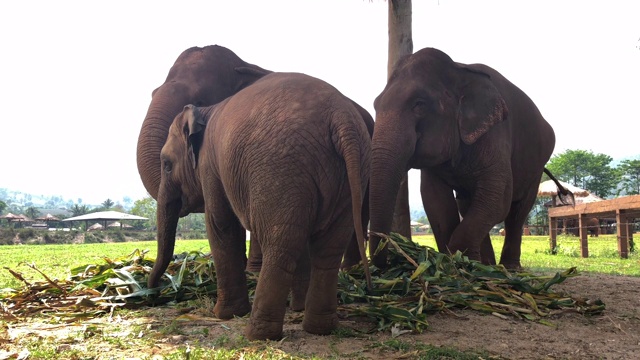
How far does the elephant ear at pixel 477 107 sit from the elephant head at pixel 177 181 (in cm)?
304

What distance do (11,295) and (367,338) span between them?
3551mm

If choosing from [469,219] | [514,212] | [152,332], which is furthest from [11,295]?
[514,212]

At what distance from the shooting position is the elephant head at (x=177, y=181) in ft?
14.7

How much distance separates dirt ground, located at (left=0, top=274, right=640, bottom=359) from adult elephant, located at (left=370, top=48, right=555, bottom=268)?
1546mm

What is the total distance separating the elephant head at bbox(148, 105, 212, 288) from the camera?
448cm

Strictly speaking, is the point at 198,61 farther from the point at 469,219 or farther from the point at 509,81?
the point at 509,81

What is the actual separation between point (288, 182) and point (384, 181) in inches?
84.9

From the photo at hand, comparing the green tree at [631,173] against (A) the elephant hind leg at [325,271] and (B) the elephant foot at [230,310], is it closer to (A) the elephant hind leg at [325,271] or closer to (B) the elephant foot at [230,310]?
(B) the elephant foot at [230,310]

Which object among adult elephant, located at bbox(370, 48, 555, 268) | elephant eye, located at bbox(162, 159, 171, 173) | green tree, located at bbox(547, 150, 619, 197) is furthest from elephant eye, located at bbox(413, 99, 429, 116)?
green tree, located at bbox(547, 150, 619, 197)

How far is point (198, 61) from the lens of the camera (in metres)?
5.96

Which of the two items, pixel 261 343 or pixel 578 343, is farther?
pixel 578 343

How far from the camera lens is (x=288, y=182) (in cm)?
348

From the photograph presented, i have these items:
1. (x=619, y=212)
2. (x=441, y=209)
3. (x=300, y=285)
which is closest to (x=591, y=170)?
(x=619, y=212)

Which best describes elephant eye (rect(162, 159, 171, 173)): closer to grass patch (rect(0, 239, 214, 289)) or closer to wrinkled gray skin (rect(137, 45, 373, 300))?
wrinkled gray skin (rect(137, 45, 373, 300))
